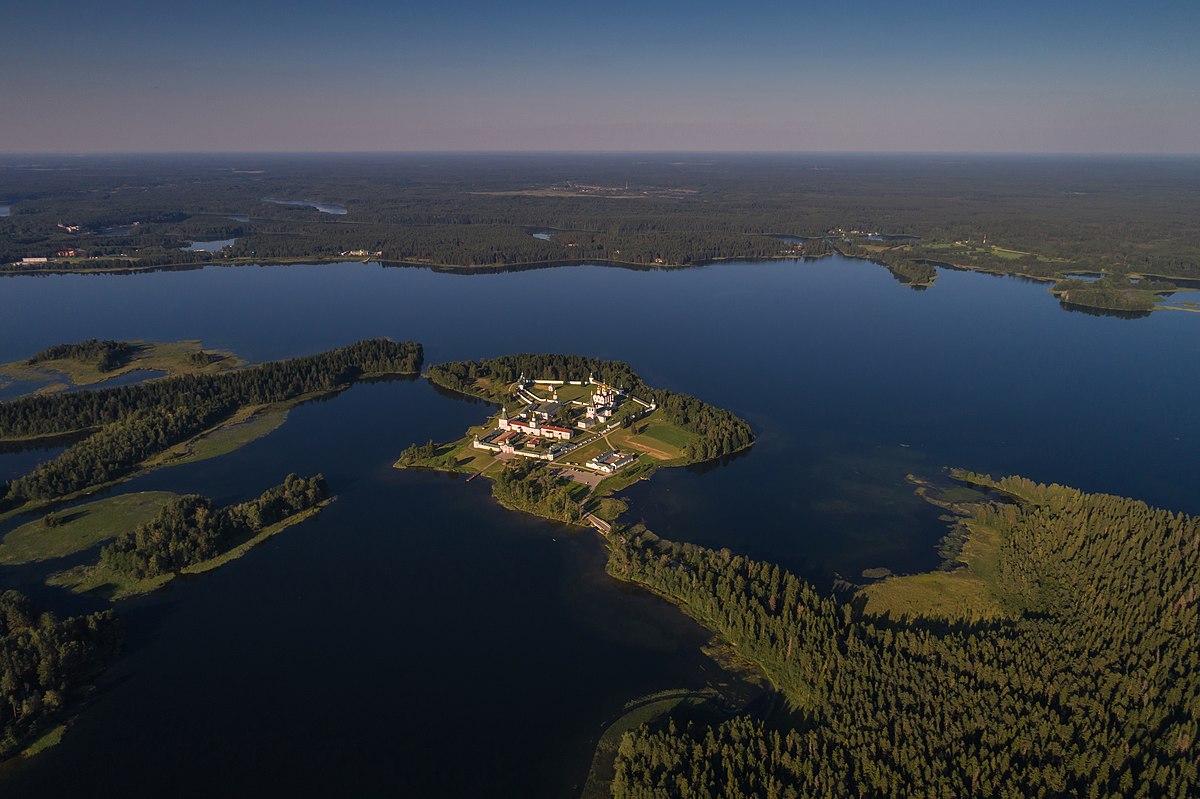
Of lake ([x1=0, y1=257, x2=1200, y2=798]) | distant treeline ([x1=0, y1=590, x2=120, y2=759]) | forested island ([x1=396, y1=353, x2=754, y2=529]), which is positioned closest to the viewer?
→ distant treeline ([x1=0, y1=590, x2=120, y2=759])

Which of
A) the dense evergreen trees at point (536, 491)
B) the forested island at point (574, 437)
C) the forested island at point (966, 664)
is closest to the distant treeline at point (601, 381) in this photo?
the forested island at point (574, 437)

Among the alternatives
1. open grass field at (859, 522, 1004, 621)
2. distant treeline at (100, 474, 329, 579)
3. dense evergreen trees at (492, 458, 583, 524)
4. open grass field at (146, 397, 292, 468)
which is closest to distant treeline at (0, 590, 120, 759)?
distant treeline at (100, 474, 329, 579)

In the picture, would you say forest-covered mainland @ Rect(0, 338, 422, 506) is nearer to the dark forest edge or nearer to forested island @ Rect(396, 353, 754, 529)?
the dark forest edge

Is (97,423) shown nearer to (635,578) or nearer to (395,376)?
(395,376)

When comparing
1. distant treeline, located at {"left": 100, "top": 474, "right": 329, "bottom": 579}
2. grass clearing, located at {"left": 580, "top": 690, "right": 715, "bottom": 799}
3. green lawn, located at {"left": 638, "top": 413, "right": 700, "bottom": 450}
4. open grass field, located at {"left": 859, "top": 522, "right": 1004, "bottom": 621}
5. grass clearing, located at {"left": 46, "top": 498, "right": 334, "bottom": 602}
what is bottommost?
grass clearing, located at {"left": 580, "top": 690, "right": 715, "bottom": 799}

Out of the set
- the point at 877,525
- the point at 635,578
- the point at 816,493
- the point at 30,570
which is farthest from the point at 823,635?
the point at 30,570

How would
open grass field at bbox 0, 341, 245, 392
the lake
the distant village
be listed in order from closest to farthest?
the lake, the distant village, open grass field at bbox 0, 341, 245, 392

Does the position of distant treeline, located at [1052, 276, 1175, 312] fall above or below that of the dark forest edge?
above
